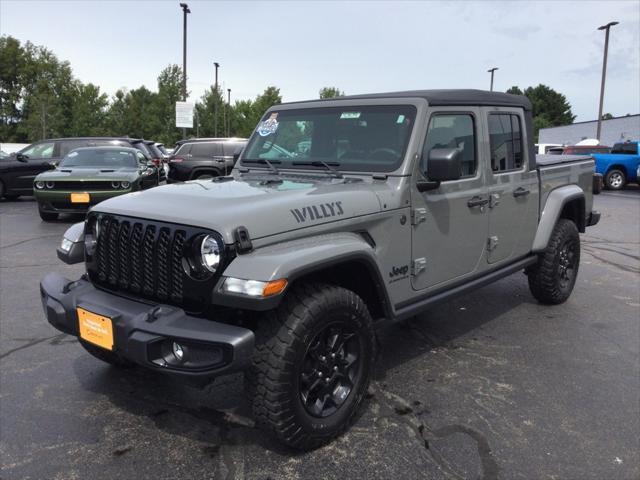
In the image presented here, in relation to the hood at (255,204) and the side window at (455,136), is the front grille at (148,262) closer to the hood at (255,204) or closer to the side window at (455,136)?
the hood at (255,204)

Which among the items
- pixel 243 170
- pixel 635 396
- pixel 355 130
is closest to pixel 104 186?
pixel 243 170

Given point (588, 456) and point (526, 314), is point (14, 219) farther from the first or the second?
point (588, 456)

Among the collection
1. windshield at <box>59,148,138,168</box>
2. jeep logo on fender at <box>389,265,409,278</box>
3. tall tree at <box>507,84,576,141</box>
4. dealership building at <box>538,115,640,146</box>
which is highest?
tall tree at <box>507,84,576,141</box>

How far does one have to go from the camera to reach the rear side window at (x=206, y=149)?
15.0 meters

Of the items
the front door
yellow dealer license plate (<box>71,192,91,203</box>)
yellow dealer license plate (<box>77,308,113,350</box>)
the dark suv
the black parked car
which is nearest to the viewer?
yellow dealer license plate (<box>77,308,113,350</box>)

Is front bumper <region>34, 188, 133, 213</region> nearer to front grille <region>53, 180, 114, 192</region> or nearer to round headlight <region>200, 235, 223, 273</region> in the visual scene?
front grille <region>53, 180, 114, 192</region>

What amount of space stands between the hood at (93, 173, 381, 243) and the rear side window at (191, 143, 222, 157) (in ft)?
39.3

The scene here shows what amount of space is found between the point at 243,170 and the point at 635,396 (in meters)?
3.09

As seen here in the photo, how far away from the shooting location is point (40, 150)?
1441cm

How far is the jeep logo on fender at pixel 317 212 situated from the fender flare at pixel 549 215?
8.41 ft

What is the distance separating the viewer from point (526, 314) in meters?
5.10

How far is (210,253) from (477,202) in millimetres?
2169

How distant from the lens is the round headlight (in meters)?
2.49

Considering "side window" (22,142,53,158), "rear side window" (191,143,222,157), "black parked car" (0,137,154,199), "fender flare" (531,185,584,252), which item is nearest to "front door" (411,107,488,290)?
"fender flare" (531,185,584,252)
